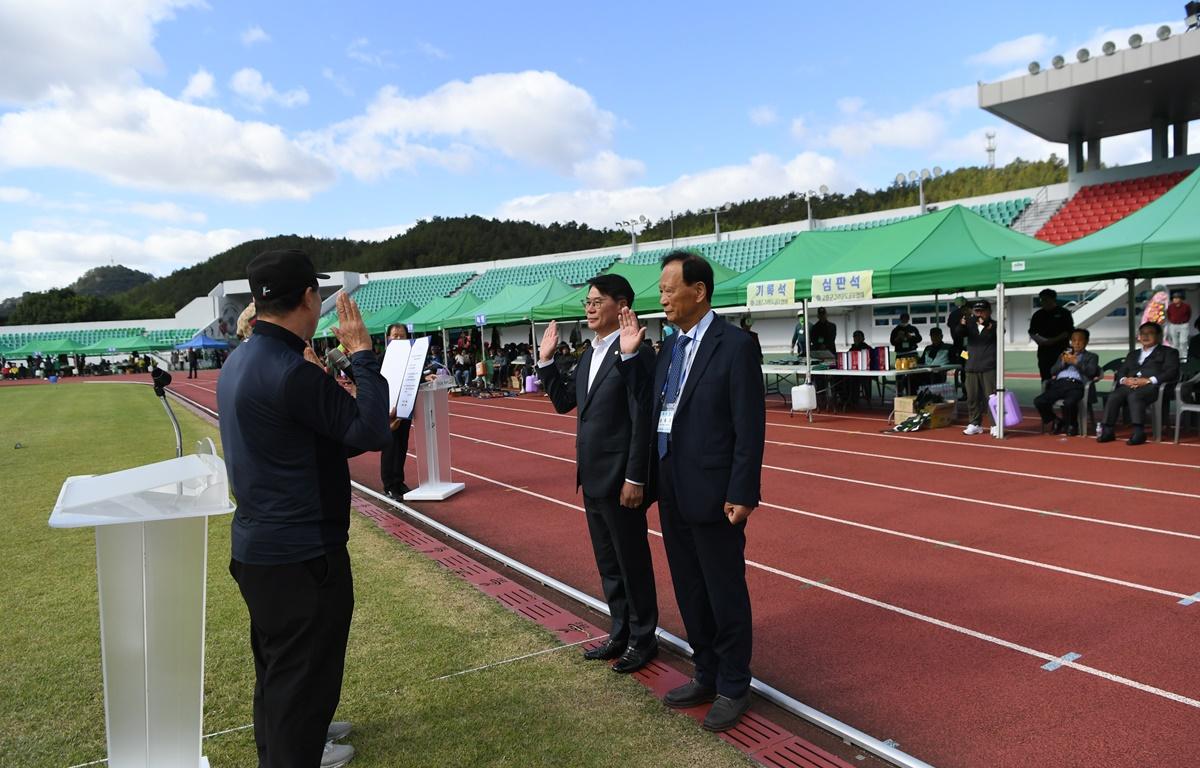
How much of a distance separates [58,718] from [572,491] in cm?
544

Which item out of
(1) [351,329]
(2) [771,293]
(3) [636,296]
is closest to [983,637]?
(1) [351,329]

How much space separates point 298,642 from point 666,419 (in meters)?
1.73

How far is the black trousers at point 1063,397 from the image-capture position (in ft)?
34.8

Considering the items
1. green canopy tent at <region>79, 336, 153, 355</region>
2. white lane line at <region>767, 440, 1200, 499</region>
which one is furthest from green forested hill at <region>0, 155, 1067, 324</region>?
white lane line at <region>767, 440, 1200, 499</region>

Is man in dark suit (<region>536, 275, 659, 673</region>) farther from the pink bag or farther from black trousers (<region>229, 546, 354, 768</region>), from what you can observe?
the pink bag

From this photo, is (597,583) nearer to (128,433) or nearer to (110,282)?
(128,433)

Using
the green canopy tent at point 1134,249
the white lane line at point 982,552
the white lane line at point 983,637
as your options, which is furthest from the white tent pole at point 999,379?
the white lane line at point 983,637

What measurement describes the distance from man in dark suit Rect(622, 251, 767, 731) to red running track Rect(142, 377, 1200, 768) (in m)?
0.54

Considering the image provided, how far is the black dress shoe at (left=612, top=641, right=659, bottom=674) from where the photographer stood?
3.98 m

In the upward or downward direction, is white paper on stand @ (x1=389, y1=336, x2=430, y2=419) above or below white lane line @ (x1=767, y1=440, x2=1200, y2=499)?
above

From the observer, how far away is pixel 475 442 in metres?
13.5

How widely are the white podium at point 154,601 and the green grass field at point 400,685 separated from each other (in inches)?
25.3

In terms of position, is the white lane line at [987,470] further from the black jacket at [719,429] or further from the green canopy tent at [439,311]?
the green canopy tent at [439,311]

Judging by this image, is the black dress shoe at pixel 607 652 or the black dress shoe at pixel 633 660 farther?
A: the black dress shoe at pixel 607 652
